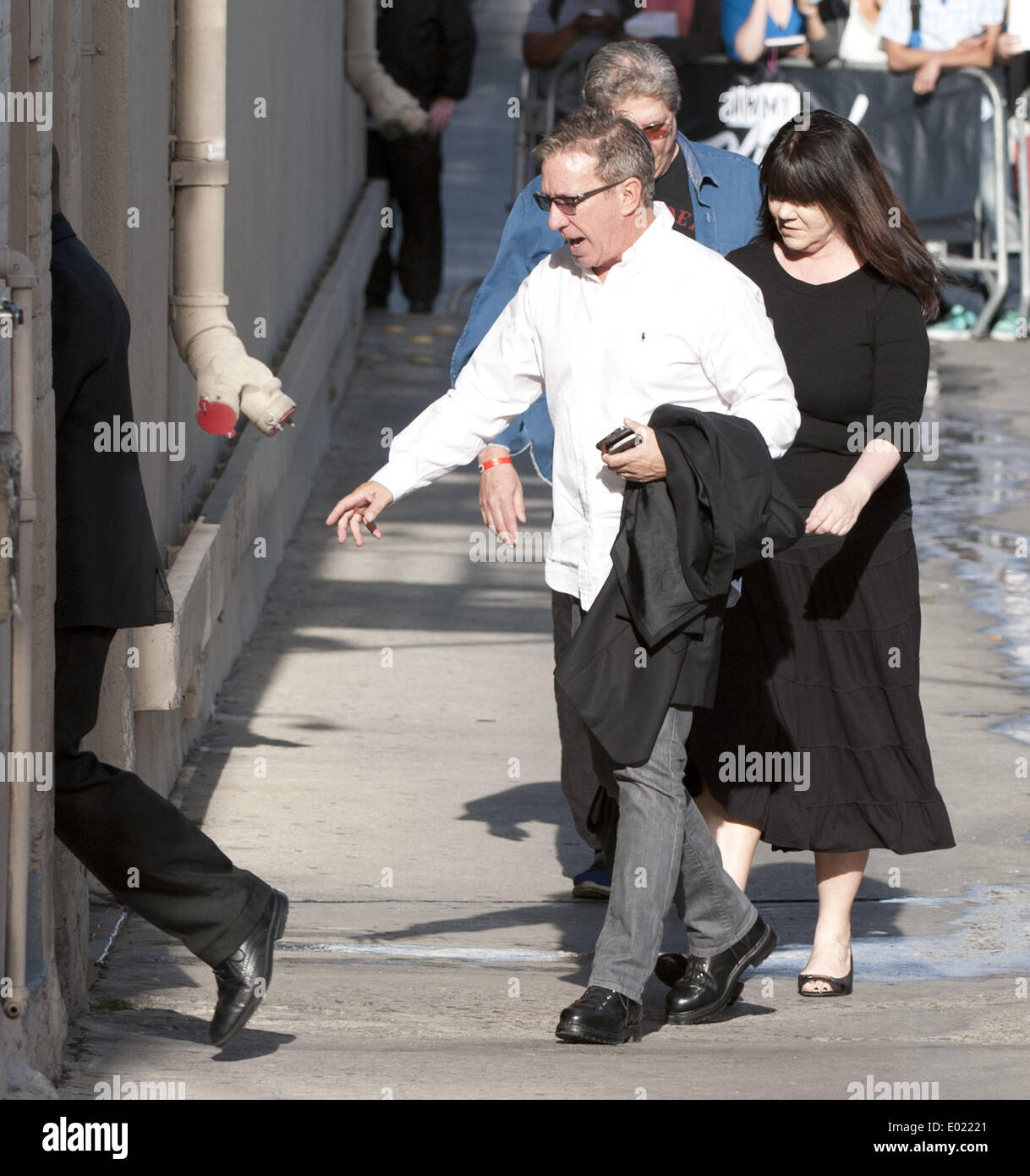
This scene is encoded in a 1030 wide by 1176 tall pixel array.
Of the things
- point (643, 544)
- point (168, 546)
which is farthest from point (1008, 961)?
point (168, 546)

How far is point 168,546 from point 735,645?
2219mm

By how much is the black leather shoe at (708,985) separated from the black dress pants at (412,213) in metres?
10.7

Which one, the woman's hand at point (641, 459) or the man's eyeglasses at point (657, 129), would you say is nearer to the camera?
the woman's hand at point (641, 459)

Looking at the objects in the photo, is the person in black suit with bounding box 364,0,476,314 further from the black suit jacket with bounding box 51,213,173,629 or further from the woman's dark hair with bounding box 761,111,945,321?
the black suit jacket with bounding box 51,213,173,629

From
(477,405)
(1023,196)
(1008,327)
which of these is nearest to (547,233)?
(477,405)

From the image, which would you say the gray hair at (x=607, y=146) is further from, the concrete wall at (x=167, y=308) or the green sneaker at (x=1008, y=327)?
A: the green sneaker at (x=1008, y=327)

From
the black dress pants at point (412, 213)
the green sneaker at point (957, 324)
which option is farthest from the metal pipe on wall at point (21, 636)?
the green sneaker at point (957, 324)

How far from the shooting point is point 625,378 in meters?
4.68

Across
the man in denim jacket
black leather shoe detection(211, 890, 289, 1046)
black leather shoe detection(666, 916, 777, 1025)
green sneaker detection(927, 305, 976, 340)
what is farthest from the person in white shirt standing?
green sneaker detection(927, 305, 976, 340)

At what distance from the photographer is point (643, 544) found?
4559mm

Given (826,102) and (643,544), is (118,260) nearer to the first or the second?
(643,544)

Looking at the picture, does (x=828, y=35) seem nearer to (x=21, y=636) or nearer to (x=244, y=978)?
(x=244, y=978)

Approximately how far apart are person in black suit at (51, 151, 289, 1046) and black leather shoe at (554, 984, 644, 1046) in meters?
0.64

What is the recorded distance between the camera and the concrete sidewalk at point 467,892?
177 inches
